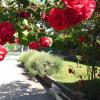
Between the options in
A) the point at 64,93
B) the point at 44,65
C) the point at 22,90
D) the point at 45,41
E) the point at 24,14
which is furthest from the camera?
the point at 44,65

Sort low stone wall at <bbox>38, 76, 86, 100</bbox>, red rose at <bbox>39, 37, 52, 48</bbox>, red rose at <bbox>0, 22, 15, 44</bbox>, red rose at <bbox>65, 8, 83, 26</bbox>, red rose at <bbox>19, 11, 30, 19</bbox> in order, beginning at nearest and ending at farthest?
red rose at <bbox>65, 8, 83, 26</bbox> → red rose at <bbox>0, 22, 15, 44</bbox> → red rose at <bbox>19, 11, 30, 19</bbox> → red rose at <bbox>39, 37, 52, 48</bbox> → low stone wall at <bbox>38, 76, 86, 100</bbox>

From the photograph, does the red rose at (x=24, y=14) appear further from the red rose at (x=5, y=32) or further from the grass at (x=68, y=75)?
the grass at (x=68, y=75)

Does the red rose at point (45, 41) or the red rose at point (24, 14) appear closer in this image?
the red rose at point (24, 14)

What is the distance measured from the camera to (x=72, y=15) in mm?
2021

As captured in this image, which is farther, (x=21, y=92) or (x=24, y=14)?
(x=21, y=92)

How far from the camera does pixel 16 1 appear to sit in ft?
14.1

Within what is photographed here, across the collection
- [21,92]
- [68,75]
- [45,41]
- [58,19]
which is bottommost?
[21,92]

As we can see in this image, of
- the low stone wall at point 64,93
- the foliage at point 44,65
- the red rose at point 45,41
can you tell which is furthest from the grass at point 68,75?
the red rose at point 45,41

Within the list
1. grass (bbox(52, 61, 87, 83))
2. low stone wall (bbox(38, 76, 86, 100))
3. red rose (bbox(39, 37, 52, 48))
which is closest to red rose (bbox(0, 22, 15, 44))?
red rose (bbox(39, 37, 52, 48))

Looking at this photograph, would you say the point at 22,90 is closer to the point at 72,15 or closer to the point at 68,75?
the point at 68,75

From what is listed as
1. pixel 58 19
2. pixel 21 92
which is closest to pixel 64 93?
pixel 21 92

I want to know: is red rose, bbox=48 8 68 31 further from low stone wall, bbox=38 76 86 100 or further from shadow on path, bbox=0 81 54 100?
shadow on path, bbox=0 81 54 100

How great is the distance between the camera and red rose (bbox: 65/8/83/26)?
198 cm

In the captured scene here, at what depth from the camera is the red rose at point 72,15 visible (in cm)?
198
